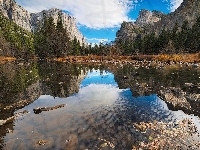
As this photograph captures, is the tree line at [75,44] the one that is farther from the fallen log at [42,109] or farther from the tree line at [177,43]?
the fallen log at [42,109]

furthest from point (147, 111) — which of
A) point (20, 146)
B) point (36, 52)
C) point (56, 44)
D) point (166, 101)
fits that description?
point (36, 52)

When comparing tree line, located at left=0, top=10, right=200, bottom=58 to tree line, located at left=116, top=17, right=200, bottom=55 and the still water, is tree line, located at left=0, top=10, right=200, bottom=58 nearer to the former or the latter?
tree line, located at left=116, top=17, right=200, bottom=55

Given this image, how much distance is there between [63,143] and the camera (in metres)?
16.6

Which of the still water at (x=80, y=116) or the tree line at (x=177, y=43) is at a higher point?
the tree line at (x=177, y=43)

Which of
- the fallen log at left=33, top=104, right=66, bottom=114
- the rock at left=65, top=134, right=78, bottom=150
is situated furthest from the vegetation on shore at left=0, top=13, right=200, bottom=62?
the rock at left=65, top=134, right=78, bottom=150

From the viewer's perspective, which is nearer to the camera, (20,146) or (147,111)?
(20,146)

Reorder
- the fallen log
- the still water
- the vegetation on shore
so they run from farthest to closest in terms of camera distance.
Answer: the vegetation on shore < the fallen log < the still water

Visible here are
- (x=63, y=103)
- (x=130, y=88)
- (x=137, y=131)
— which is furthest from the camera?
(x=130, y=88)

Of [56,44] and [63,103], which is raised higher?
[56,44]

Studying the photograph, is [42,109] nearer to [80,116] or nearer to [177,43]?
[80,116]

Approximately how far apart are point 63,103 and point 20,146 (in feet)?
42.5

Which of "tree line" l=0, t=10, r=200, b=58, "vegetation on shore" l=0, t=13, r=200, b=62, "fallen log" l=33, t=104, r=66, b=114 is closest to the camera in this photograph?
"fallen log" l=33, t=104, r=66, b=114

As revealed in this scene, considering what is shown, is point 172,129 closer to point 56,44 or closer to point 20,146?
point 20,146

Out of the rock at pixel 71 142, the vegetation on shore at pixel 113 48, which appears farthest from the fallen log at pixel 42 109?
the vegetation on shore at pixel 113 48
